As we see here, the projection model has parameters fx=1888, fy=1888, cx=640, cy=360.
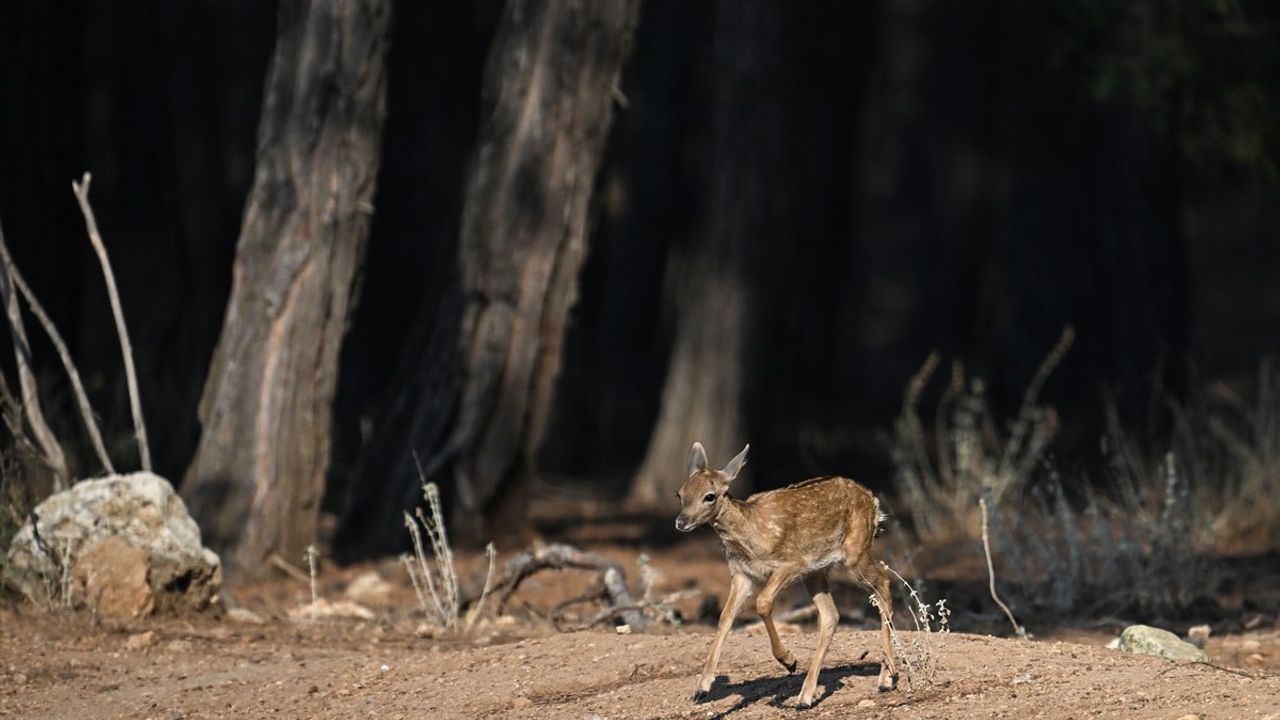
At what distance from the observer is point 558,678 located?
7262mm

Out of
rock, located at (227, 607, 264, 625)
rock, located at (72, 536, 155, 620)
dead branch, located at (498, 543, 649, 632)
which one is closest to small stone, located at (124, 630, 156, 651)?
rock, located at (72, 536, 155, 620)

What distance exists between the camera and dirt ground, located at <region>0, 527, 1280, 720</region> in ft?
21.3

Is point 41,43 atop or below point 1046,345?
atop

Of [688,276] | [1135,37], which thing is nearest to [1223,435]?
[1135,37]

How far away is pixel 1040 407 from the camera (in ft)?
56.2

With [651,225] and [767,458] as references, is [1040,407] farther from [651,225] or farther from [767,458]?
[651,225]

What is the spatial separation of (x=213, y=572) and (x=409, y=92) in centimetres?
1204

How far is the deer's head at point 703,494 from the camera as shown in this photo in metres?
6.43

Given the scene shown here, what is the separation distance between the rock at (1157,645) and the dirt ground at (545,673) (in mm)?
147

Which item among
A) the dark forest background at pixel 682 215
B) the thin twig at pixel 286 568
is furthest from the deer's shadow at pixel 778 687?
the dark forest background at pixel 682 215

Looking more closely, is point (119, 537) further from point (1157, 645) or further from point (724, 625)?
point (1157, 645)

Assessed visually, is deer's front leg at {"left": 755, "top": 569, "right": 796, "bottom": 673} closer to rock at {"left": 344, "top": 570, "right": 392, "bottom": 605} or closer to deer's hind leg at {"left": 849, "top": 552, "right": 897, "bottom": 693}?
deer's hind leg at {"left": 849, "top": 552, "right": 897, "bottom": 693}

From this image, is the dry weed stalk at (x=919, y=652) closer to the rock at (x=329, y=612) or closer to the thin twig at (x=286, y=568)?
the rock at (x=329, y=612)

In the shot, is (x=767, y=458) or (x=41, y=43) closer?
(x=41, y=43)
